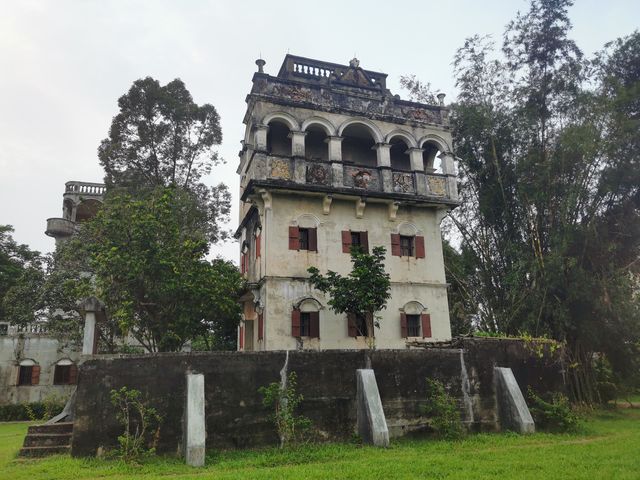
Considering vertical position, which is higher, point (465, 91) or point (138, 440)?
point (465, 91)

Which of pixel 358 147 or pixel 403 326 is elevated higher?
pixel 358 147

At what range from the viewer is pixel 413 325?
675 inches

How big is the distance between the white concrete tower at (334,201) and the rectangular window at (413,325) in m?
0.04

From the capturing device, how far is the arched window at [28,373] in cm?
2277

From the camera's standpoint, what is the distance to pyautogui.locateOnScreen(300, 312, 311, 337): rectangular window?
16.0 m

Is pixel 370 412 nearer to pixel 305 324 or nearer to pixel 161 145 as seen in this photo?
pixel 305 324

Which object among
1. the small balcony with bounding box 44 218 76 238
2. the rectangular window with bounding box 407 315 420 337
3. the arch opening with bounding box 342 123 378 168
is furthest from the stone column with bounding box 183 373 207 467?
the small balcony with bounding box 44 218 76 238

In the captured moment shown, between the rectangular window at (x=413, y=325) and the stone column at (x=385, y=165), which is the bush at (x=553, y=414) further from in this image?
the stone column at (x=385, y=165)

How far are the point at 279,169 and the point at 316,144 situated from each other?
10.7ft

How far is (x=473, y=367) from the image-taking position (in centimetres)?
1267

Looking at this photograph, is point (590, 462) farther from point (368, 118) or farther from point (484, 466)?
point (368, 118)

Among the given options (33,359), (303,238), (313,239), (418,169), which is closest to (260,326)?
(303,238)

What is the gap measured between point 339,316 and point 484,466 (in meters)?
8.25

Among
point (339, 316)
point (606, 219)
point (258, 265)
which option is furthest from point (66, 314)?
point (606, 219)
